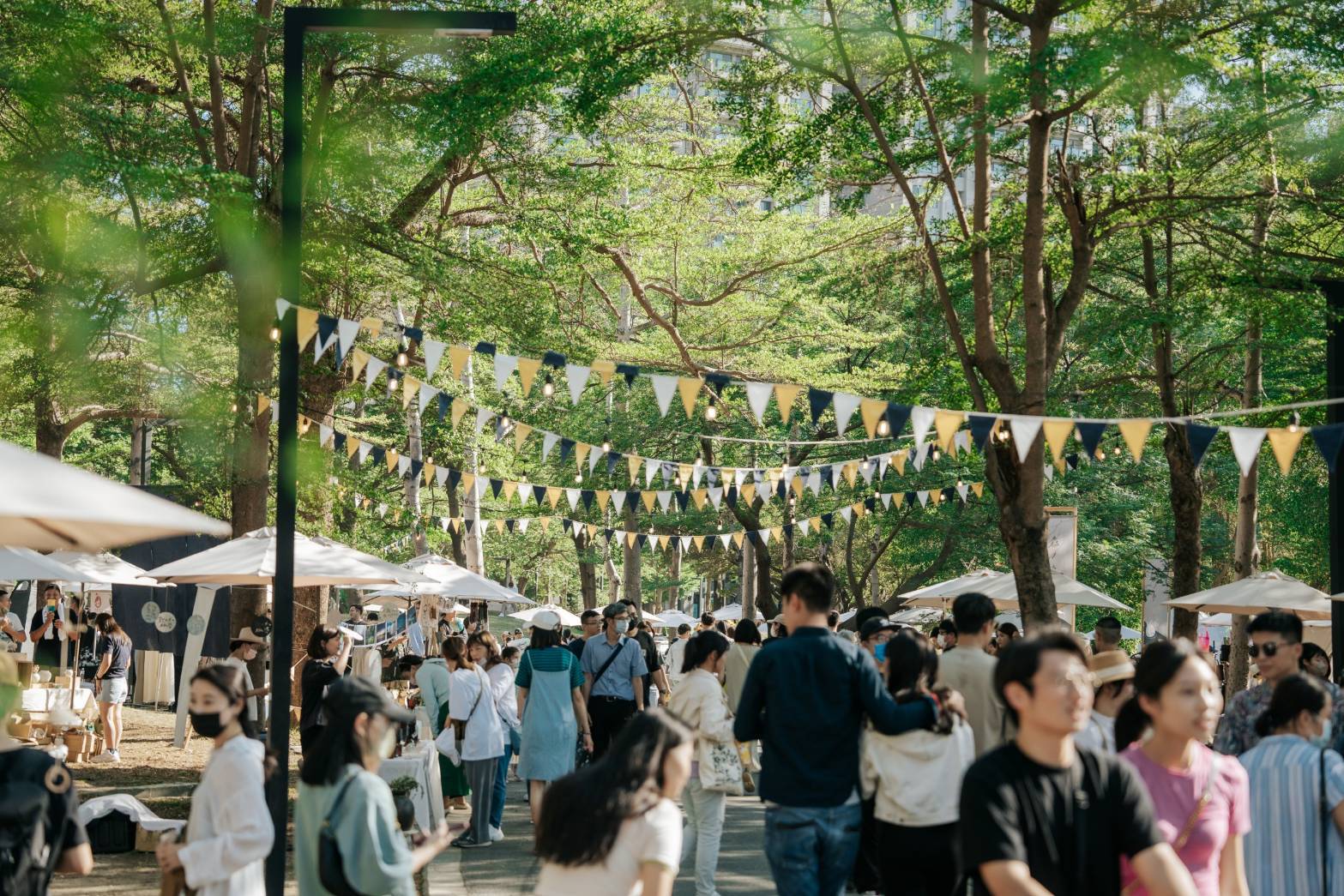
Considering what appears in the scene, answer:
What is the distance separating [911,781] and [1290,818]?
1.54m

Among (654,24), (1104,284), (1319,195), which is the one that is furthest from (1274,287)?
(1104,284)

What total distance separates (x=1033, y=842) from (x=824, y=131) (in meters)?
14.4

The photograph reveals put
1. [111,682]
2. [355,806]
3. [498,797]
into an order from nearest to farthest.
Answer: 1. [355,806]
2. [498,797]
3. [111,682]

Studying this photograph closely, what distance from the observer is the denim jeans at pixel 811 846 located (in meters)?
6.05

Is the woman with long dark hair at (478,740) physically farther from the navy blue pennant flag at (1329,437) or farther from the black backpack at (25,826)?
the black backpack at (25,826)

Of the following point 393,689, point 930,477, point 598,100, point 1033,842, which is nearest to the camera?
point 1033,842

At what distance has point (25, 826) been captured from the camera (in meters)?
4.73

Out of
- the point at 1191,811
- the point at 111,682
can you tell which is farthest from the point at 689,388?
the point at 111,682

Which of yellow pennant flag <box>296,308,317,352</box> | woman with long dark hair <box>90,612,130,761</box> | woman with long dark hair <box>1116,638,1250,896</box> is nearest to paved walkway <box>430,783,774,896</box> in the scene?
yellow pennant flag <box>296,308,317,352</box>

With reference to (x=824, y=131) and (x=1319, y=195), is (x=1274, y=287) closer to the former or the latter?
(x=1319, y=195)

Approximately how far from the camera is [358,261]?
18.0 m

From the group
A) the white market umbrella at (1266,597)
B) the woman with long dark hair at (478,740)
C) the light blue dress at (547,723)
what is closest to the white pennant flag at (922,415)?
the light blue dress at (547,723)

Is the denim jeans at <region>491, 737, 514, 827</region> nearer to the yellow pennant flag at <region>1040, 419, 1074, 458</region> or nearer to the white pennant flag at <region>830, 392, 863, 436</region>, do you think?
the white pennant flag at <region>830, 392, 863, 436</region>

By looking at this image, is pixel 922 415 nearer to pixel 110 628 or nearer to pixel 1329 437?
pixel 1329 437
